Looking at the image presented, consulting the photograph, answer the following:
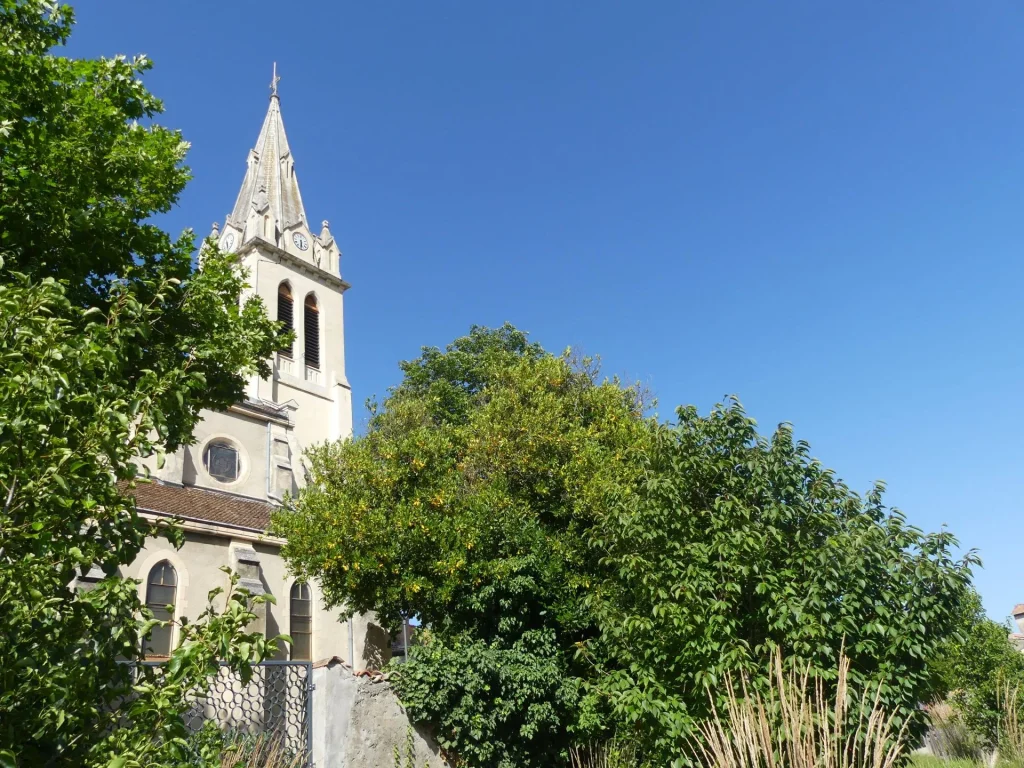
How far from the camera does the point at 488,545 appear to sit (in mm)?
15258

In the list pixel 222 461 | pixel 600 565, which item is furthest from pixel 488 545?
pixel 222 461

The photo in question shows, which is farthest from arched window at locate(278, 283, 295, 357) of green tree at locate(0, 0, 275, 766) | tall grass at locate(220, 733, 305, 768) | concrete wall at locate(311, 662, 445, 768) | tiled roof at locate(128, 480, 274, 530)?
green tree at locate(0, 0, 275, 766)

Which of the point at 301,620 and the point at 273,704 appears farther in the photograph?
the point at 301,620

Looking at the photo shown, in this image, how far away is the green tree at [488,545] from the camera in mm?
13258

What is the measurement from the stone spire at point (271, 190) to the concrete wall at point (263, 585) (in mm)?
→ 18110

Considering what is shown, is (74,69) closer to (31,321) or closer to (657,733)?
(31,321)

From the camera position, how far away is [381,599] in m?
15.9

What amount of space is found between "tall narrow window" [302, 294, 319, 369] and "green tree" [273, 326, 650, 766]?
18219 millimetres

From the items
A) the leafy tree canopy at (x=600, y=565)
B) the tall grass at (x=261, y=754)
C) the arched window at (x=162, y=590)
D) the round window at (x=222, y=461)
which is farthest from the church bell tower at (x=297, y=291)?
the tall grass at (x=261, y=754)

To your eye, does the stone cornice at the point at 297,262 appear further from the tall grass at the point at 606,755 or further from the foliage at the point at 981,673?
the foliage at the point at 981,673

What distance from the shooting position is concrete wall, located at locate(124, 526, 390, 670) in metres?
21.1

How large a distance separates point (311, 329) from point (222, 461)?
10.9m

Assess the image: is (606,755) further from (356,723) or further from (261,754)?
(261,754)

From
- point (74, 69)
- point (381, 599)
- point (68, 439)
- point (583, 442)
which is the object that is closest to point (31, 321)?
point (68, 439)
